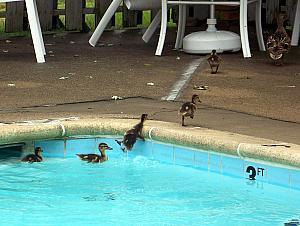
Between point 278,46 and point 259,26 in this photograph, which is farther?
point 259,26

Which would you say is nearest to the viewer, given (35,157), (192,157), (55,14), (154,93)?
(192,157)

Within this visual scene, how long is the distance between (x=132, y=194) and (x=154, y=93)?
241 cm

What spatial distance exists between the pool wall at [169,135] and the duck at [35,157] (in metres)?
0.08

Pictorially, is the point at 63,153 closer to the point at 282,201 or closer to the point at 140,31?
the point at 282,201

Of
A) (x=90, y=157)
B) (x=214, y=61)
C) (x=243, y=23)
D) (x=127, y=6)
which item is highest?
(x=127, y=6)

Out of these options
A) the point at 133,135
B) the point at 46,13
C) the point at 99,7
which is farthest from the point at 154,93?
the point at 99,7

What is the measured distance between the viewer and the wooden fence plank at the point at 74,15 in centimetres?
1470

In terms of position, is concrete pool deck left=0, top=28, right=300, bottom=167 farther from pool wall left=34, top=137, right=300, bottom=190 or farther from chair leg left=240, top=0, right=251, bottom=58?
chair leg left=240, top=0, right=251, bottom=58

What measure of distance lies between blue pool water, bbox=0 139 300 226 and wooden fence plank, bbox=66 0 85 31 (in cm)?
721

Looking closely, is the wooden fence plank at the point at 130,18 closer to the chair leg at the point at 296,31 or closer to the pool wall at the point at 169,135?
the chair leg at the point at 296,31

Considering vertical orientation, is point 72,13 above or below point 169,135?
above

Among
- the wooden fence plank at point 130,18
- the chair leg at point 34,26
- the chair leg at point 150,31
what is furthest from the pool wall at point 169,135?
the wooden fence plank at point 130,18

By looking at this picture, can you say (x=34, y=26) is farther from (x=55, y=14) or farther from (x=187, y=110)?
(x=187, y=110)

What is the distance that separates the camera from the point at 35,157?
297 inches
